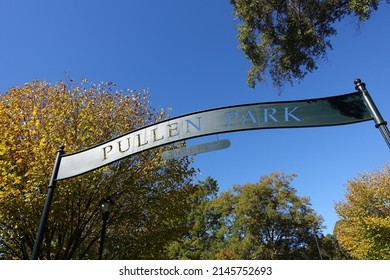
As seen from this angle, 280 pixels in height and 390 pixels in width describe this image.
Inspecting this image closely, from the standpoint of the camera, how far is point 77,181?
12.2 meters

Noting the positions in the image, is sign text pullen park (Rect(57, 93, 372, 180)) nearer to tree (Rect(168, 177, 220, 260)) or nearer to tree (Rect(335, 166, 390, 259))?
tree (Rect(335, 166, 390, 259))

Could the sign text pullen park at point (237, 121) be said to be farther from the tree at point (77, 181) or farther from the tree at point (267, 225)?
the tree at point (267, 225)

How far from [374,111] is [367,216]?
29.8 metres

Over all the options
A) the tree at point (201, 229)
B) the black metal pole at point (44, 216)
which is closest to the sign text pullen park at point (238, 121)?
the black metal pole at point (44, 216)

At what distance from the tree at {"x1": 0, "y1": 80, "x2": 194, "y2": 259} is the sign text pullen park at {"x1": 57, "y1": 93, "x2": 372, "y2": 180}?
6.45 m

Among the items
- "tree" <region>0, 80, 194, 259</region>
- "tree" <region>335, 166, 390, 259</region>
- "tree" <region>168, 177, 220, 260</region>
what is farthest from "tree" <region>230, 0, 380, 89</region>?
"tree" <region>168, 177, 220, 260</region>

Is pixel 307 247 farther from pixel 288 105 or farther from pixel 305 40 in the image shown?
pixel 288 105

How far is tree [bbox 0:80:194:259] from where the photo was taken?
1161 centimetres

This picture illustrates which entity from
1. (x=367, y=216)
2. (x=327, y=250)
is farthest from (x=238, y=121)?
(x=327, y=250)

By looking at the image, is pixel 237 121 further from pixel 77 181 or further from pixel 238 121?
pixel 77 181
